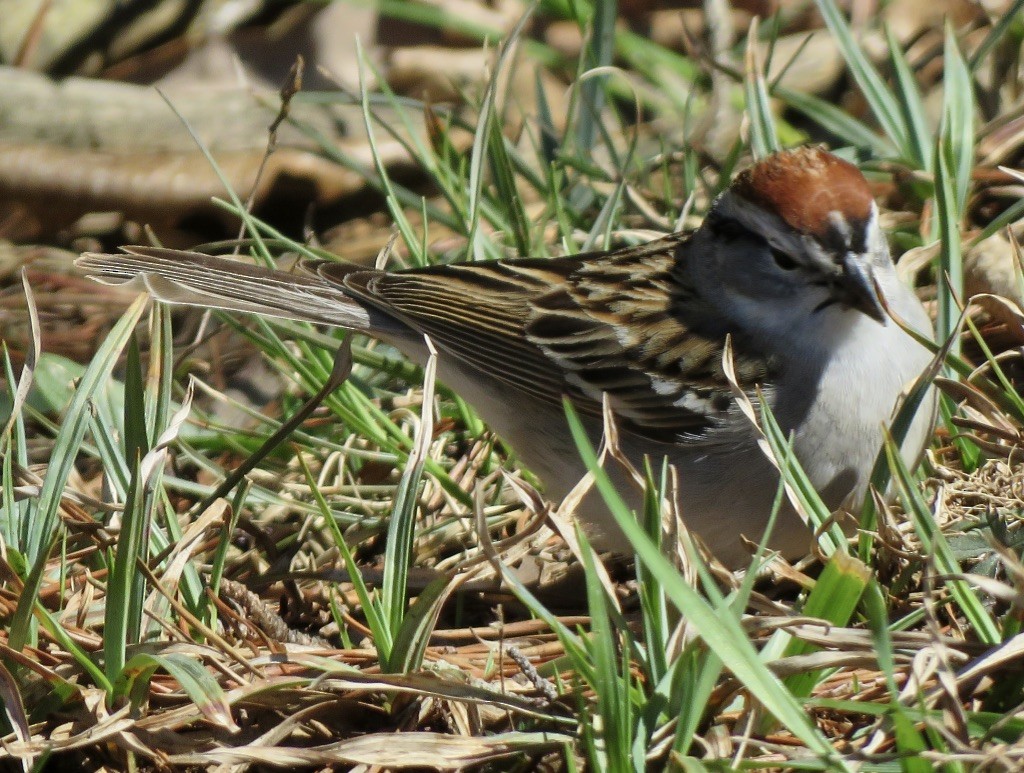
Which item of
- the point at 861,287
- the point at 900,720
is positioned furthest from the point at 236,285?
the point at 900,720

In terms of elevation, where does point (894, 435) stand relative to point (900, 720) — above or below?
above

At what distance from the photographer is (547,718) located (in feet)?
7.60

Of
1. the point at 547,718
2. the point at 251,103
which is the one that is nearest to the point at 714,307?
the point at 547,718

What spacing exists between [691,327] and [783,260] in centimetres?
35

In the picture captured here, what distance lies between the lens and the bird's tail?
350cm

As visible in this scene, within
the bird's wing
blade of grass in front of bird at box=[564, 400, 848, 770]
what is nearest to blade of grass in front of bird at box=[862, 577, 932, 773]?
blade of grass in front of bird at box=[564, 400, 848, 770]

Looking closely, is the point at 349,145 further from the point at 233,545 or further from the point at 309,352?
the point at 233,545

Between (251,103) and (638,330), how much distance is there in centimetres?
250

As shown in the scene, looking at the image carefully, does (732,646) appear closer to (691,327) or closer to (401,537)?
(401,537)

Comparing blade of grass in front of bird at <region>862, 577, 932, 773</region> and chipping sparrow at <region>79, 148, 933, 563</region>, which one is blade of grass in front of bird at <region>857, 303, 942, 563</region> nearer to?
chipping sparrow at <region>79, 148, 933, 563</region>

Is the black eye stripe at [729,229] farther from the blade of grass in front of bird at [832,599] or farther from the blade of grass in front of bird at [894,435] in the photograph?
the blade of grass in front of bird at [832,599]

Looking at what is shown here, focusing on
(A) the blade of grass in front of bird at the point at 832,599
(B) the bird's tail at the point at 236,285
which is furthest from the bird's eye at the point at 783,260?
(B) the bird's tail at the point at 236,285

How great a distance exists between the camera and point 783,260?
3068mm

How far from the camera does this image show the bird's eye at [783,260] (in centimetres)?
303
